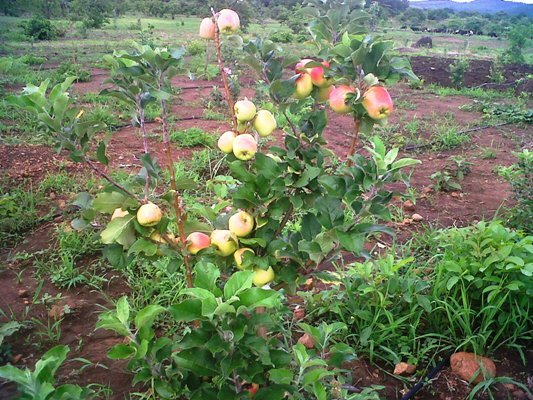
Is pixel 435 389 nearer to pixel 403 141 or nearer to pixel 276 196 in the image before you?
pixel 276 196

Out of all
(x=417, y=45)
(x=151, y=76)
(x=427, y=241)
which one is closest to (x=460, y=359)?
(x=427, y=241)

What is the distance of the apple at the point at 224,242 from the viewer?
3.89 ft

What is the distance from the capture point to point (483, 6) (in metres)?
39.4

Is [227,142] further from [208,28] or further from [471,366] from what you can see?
[471,366]

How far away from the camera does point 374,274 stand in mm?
2248

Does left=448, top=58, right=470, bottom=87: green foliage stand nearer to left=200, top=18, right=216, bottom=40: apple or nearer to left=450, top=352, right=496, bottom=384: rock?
left=450, top=352, right=496, bottom=384: rock

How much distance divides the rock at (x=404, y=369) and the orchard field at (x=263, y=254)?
0.5 inches

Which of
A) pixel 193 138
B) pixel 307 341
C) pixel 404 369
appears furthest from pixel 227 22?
pixel 193 138

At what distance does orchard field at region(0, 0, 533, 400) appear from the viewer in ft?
3.55

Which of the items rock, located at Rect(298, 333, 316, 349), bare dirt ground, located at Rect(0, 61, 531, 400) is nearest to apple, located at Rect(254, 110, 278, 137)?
bare dirt ground, located at Rect(0, 61, 531, 400)

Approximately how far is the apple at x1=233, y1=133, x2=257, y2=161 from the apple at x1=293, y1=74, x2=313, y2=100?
199 mm

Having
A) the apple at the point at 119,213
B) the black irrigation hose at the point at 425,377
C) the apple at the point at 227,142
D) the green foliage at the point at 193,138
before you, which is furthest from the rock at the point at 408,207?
the apple at the point at 119,213

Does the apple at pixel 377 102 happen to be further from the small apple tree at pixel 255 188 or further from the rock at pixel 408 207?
the rock at pixel 408 207

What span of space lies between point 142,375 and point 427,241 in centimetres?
191
